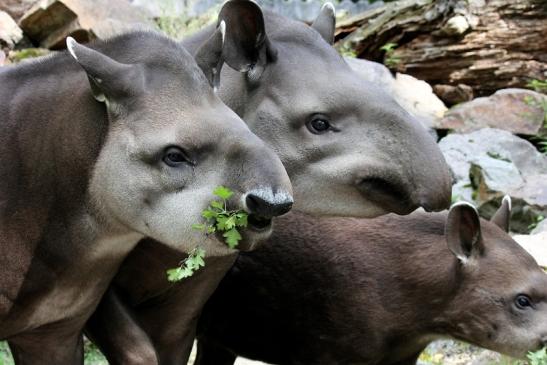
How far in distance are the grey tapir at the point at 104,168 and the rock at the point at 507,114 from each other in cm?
909

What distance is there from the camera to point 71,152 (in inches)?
211

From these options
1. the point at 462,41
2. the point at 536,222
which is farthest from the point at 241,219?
the point at 462,41

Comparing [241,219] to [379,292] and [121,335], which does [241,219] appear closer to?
[121,335]

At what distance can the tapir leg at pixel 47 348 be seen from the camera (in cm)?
603

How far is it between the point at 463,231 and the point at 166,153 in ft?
8.62

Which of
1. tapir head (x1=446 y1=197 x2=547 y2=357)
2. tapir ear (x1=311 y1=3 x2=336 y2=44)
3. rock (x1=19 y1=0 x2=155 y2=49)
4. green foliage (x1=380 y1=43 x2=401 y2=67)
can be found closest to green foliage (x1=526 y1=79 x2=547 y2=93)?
green foliage (x1=380 y1=43 x2=401 y2=67)

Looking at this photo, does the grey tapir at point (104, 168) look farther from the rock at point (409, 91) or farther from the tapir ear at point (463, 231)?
the rock at point (409, 91)

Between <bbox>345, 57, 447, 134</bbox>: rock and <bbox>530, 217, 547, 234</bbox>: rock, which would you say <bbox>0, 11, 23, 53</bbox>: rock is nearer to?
<bbox>345, 57, 447, 134</bbox>: rock

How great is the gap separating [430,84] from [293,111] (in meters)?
9.92

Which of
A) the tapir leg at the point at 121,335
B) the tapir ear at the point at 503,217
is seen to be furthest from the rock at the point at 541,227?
the tapir leg at the point at 121,335

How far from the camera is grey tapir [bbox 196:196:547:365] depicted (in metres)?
7.12

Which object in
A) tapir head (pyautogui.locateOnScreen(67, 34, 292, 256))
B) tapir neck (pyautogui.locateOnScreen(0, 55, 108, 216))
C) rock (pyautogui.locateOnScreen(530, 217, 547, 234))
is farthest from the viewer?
rock (pyautogui.locateOnScreen(530, 217, 547, 234))

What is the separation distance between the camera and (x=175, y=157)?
5.07 metres

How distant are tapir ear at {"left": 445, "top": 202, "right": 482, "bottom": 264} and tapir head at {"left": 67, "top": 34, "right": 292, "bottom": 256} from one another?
7.24 feet
